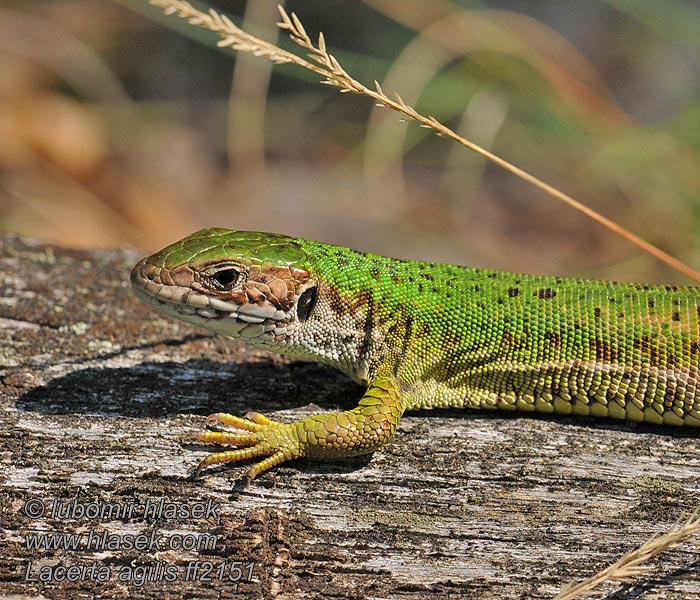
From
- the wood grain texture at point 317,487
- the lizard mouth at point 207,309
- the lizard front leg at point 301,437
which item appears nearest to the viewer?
the wood grain texture at point 317,487

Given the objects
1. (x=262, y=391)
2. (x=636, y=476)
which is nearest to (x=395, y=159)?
(x=262, y=391)

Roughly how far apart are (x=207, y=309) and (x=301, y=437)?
840mm

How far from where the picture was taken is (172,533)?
330 centimetres

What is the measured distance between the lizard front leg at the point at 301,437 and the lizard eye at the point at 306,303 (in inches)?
25.6

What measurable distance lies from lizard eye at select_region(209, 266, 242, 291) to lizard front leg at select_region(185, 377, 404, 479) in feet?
2.16

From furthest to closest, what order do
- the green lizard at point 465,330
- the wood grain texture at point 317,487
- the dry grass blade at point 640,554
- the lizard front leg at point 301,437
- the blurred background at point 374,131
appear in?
1. the blurred background at point 374,131
2. the green lizard at point 465,330
3. the lizard front leg at point 301,437
4. the wood grain texture at point 317,487
5. the dry grass blade at point 640,554

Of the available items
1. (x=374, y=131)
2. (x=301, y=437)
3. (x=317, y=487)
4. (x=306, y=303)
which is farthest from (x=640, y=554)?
(x=374, y=131)

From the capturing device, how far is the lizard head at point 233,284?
12.9 feet

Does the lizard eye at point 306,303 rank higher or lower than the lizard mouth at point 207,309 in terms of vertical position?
higher

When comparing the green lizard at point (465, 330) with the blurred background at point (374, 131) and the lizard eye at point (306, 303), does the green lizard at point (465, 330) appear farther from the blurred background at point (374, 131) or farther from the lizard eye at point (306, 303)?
the blurred background at point (374, 131)

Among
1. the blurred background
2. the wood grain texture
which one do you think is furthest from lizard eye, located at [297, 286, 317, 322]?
the blurred background

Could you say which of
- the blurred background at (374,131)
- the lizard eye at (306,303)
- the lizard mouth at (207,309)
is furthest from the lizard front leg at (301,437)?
the blurred background at (374,131)

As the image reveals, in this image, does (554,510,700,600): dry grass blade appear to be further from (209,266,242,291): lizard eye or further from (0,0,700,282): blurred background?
(0,0,700,282): blurred background

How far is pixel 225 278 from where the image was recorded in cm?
401
